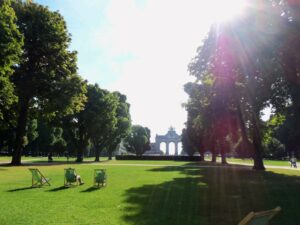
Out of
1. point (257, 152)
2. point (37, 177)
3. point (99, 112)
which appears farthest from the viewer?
point (99, 112)

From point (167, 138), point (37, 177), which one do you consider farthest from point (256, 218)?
point (167, 138)

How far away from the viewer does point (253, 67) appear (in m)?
25.4

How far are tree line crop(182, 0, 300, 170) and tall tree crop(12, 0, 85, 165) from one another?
43.0 ft

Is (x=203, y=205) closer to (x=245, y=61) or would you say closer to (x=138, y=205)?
(x=138, y=205)

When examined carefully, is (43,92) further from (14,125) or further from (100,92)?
(100,92)

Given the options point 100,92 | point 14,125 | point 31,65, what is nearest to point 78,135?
point 100,92

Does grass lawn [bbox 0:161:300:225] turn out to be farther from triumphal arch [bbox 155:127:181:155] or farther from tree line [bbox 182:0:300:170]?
triumphal arch [bbox 155:127:181:155]

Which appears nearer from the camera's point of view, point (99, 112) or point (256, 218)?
point (256, 218)

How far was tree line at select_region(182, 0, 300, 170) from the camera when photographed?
2256 cm

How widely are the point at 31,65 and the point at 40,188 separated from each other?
80.0ft

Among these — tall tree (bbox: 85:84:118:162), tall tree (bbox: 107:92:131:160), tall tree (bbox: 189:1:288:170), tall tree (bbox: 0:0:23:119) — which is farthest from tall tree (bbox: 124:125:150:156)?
tall tree (bbox: 0:0:23:119)

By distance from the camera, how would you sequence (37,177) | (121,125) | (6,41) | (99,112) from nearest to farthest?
1. (37,177)
2. (6,41)
3. (99,112)
4. (121,125)

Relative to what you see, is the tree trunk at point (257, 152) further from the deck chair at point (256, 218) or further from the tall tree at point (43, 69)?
the deck chair at point (256, 218)

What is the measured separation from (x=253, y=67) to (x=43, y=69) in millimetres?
22886
